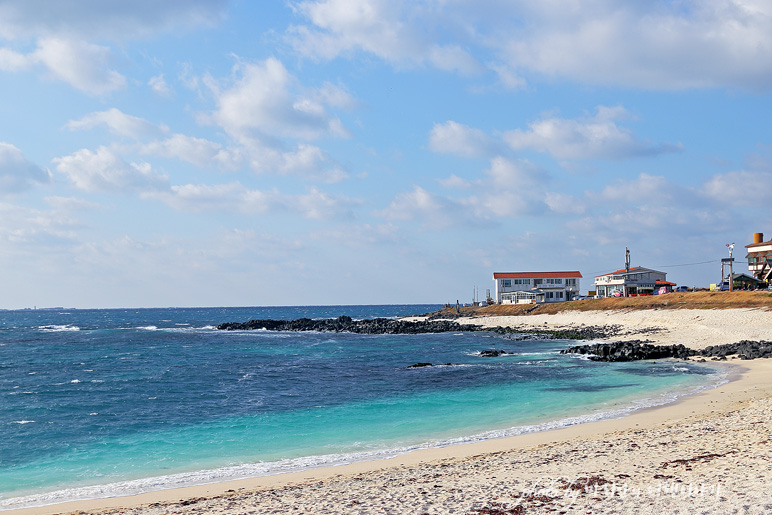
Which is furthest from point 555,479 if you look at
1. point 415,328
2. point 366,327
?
point 366,327

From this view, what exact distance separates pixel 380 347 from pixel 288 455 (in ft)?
142

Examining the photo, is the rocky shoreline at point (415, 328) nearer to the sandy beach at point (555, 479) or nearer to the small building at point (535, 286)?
the small building at point (535, 286)

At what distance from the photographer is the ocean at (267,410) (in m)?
16.3

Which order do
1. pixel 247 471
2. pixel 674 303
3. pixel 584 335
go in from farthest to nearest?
1. pixel 674 303
2. pixel 584 335
3. pixel 247 471

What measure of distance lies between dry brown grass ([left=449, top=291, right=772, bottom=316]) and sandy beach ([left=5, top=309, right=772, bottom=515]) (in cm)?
4491

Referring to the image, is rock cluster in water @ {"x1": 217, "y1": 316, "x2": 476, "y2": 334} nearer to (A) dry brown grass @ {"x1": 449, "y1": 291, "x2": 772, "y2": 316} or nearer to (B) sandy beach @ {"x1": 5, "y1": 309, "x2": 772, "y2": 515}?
(A) dry brown grass @ {"x1": 449, "y1": 291, "x2": 772, "y2": 316}

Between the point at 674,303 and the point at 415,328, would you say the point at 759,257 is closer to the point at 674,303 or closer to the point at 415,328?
the point at 674,303

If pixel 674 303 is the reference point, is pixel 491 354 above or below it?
below

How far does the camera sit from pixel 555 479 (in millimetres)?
11562

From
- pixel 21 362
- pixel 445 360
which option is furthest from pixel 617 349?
pixel 21 362

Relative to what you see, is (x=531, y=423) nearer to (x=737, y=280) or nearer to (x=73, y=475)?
(x=73, y=475)

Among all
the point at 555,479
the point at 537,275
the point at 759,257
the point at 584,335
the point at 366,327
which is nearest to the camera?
the point at 555,479

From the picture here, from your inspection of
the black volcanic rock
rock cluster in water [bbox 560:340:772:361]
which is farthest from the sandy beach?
the black volcanic rock

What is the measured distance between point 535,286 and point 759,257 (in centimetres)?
3788
